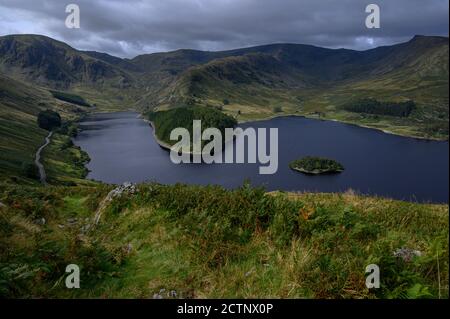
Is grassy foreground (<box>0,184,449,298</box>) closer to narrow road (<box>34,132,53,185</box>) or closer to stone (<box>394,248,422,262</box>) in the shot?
stone (<box>394,248,422,262</box>)

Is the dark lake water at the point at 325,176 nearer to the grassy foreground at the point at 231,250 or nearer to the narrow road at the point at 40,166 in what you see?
the narrow road at the point at 40,166

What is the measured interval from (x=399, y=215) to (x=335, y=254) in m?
4.51

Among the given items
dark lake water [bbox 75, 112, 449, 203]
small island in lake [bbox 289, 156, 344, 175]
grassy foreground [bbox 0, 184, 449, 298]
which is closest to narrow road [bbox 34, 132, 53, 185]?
dark lake water [bbox 75, 112, 449, 203]

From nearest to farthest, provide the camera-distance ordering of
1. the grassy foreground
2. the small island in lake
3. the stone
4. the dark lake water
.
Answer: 1. the grassy foreground
2. the stone
3. the dark lake water
4. the small island in lake

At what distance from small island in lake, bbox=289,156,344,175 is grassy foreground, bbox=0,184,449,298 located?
486ft

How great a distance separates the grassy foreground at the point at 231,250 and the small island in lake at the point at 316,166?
14803cm

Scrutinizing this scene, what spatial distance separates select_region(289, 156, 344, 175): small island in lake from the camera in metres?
159

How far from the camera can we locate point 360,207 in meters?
13.1

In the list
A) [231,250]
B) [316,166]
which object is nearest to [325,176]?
[316,166]

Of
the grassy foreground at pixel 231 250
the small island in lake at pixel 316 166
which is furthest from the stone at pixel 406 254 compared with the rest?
the small island in lake at pixel 316 166

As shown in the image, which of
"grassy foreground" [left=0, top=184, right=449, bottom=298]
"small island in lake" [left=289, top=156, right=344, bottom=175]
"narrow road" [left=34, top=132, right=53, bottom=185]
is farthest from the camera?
"small island in lake" [left=289, top=156, right=344, bottom=175]

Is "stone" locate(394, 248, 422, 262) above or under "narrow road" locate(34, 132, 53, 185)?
above

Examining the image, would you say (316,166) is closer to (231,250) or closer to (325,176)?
(325,176)
